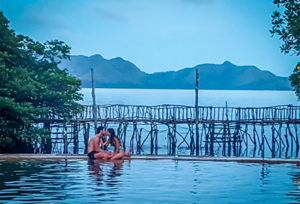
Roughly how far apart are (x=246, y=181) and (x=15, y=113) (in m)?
9.32

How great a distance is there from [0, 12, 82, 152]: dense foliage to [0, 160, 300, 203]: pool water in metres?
3.19

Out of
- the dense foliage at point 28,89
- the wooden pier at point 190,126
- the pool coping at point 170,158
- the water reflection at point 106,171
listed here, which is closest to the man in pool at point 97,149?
the water reflection at point 106,171

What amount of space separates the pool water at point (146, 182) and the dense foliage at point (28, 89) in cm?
319

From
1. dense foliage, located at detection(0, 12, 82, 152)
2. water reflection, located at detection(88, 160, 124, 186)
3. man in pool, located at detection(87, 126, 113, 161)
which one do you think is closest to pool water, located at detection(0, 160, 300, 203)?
water reflection, located at detection(88, 160, 124, 186)

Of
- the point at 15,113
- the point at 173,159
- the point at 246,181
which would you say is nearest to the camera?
the point at 246,181

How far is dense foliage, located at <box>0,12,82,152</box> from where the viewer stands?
18719mm

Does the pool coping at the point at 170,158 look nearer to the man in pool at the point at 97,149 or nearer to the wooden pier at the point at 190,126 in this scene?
the man in pool at the point at 97,149

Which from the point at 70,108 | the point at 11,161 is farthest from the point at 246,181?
the point at 70,108

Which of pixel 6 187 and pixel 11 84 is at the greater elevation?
pixel 11 84

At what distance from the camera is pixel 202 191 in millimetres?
11422

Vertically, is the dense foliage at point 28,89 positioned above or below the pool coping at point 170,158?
above

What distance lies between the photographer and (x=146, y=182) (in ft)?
40.8

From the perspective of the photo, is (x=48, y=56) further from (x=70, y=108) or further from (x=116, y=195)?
(x=116, y=195)

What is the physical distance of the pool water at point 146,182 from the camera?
1052 centimetres
